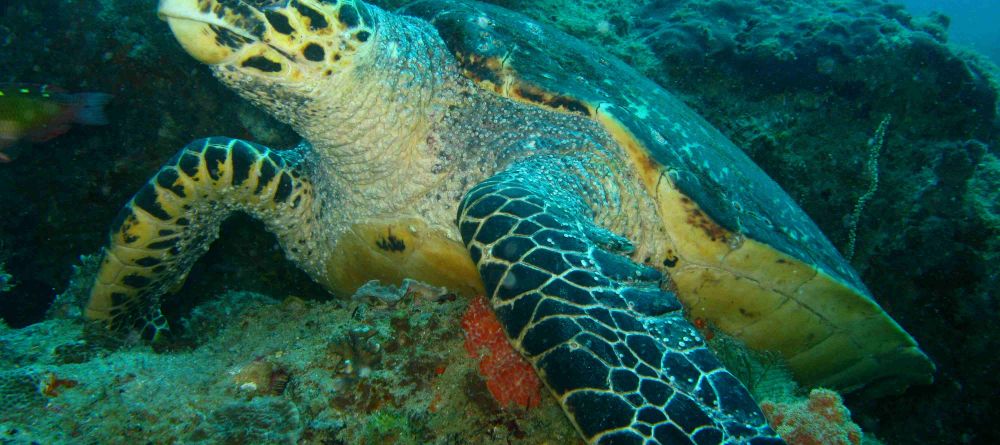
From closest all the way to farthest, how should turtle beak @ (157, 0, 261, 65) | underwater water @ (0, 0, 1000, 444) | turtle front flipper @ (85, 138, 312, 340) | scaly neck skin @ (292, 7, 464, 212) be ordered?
underwater water @ (0, 0, 1000, 444) → turtle beak @ (157, 0, 261, 65) → scaly neck skin @ (292, 7, 464, 212) → turtle front flipper @ (85, 138, 312, 340)

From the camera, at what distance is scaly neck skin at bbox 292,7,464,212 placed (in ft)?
8.50

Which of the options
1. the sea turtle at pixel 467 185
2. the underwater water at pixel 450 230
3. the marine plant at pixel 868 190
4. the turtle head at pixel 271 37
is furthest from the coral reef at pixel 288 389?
the marine plant at pixel 868 190

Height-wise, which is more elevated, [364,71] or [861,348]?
[364,71]

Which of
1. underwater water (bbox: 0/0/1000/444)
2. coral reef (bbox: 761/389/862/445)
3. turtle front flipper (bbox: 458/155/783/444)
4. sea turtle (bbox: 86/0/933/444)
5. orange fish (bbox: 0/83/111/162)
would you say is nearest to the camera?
turtle front flipper (bbox: 458/155/783/444)

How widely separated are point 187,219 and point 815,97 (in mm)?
5972

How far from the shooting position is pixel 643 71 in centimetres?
543

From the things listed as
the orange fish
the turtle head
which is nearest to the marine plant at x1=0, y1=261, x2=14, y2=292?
the orange fish

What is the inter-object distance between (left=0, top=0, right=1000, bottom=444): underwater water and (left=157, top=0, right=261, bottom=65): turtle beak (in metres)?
0.01

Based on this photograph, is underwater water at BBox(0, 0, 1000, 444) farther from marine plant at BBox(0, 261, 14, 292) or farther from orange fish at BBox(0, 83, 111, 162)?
marine plant at BBox(0, 261, 14, 292)

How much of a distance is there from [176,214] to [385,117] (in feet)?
4.83

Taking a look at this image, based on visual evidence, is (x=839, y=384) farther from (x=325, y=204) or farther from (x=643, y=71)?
(x=325, y=204)

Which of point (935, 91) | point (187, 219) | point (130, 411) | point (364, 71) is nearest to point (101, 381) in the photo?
point (130, 411)

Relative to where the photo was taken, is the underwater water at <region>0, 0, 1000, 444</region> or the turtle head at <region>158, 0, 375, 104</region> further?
the turtle head at <region>158, 0, 375, 104</region>

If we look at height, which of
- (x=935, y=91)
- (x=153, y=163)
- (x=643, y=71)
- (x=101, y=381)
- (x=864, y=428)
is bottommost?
(x=864, y=428)
